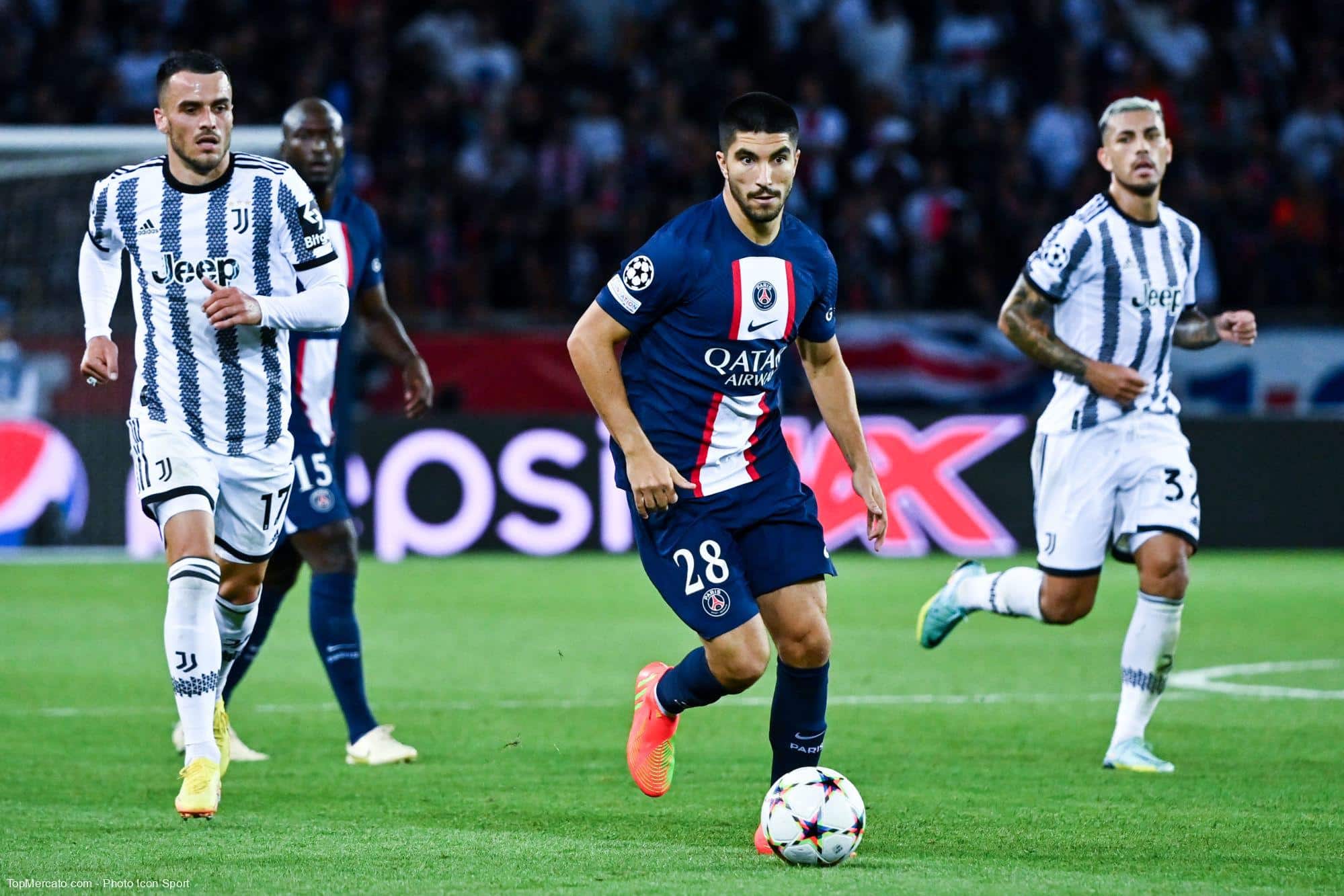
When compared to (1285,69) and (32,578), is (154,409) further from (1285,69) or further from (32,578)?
(1285,69)

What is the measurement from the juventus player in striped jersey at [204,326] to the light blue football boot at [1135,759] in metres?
2.91

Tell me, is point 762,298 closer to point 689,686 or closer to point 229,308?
point 689,686

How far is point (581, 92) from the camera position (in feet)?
61.3

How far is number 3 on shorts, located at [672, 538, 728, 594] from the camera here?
5.47 m

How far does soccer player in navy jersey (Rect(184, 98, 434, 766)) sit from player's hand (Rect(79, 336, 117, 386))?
1.13 metres

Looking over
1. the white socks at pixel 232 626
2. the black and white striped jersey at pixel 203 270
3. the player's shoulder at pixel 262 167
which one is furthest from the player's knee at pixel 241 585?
the player's shoulder at pixel 262 167

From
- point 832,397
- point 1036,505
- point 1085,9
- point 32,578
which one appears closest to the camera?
point 832,397

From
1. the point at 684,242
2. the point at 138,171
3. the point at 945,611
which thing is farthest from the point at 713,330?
the point at 945,611

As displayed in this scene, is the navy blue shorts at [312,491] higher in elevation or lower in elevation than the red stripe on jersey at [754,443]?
lower

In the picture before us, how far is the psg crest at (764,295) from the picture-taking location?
555 centimetres

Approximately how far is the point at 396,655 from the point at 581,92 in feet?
31.4

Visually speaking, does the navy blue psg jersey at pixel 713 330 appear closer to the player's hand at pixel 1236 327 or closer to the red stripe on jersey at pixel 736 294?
the red stripe on jersey at pixel 736 294

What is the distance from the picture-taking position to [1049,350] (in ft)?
23.7

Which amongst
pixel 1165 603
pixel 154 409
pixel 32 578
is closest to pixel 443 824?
pixel 154 409
